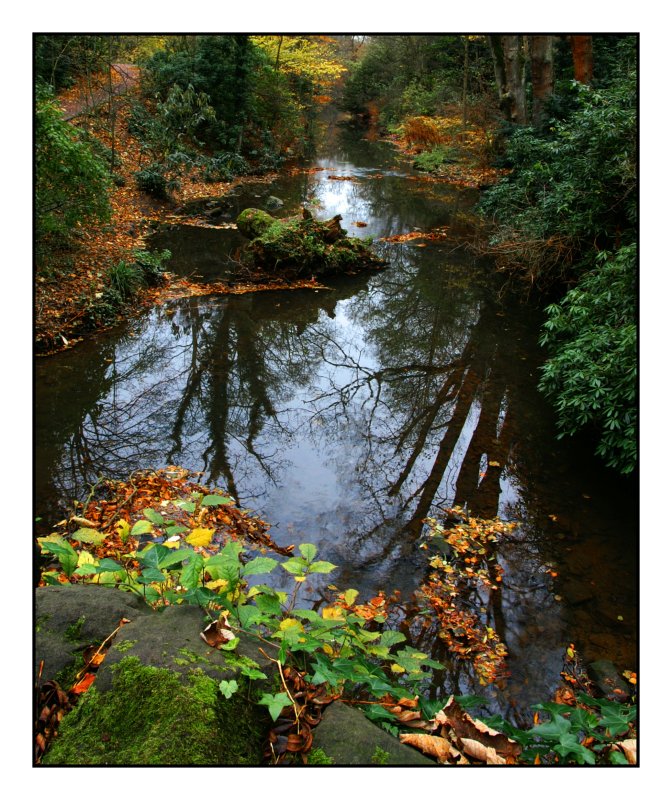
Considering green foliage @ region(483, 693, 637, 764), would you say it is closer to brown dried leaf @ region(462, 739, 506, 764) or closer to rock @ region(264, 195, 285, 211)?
brown dried leaf @ region(462, 739, 506, 764)

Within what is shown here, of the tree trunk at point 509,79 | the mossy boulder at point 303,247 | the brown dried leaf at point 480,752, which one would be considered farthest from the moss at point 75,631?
the tree trunk at point 509,79

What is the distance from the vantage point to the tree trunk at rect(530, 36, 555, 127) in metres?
15.7

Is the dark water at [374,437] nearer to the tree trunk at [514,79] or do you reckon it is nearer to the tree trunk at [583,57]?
the tree trunk at [583,57]

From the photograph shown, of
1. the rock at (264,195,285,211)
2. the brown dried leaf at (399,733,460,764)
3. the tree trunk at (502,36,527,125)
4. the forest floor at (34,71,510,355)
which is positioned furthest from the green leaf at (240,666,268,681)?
the tree trunk at (502,36,527,125)

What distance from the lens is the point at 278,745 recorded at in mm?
1910

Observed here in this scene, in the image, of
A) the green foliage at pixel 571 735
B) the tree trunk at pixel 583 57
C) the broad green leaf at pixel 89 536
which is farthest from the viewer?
the tree trunk at pixel 583 57

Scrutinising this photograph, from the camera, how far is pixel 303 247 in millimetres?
12203

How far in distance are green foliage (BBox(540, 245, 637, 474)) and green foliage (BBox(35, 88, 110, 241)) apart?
7425mm

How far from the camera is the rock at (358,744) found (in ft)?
6.15

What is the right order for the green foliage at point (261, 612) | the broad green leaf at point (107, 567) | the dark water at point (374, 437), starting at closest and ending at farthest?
the green foliage at point (261, 612) → the broad green leaf at point (107, 567) → the dark water at point (374, 437)

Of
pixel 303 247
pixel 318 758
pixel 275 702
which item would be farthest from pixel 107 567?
pixel 303 247

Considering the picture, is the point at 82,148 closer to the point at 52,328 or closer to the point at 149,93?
the point at 52,328

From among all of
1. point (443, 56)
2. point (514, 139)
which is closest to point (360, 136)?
point (443, 56)

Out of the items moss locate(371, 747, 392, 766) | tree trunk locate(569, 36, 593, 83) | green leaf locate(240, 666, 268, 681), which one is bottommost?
moss locate(371, 747, 392, 766)
